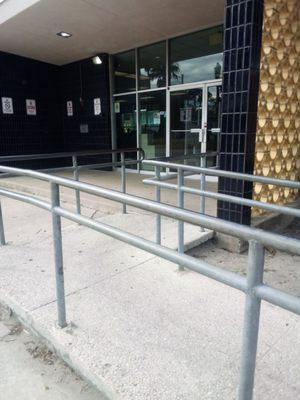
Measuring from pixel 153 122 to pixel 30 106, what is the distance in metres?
3.29

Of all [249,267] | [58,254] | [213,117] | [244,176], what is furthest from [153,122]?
[249,267]

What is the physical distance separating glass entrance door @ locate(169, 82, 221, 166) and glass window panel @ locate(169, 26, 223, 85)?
23cm

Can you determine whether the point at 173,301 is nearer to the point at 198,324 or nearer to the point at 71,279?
the point at 198,324

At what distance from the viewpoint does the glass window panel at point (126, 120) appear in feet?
25.2

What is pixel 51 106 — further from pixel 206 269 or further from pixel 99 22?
pixel 206 269

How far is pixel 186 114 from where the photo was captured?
21.8 feet

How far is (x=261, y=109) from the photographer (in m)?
3.34

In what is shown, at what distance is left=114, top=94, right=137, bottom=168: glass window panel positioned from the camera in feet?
25.2

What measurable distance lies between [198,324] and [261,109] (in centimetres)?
229

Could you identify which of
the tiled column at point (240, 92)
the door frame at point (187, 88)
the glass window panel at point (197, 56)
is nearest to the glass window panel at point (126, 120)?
the door frame at point (187, 88)

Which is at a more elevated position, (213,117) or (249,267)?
(213,117)

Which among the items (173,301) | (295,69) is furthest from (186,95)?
(173,301)

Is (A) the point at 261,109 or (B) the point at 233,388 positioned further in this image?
(A) the point at 261,109

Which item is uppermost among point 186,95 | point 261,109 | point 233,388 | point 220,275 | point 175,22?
point 175,22
